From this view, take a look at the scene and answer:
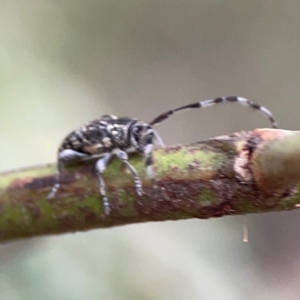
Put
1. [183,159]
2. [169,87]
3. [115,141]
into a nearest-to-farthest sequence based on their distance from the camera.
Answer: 1. [183,159]
2. [115,141]
3. [169,87]

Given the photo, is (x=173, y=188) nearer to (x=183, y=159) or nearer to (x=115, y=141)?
(x=183, y=159)

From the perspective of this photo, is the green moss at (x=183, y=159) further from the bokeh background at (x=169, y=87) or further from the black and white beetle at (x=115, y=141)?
the bokeh background at (x=169, y=87)

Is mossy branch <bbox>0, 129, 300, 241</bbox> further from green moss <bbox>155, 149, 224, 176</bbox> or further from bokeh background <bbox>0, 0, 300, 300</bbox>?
bokeh background <bbox>0, 0, 300, 300</bbox>

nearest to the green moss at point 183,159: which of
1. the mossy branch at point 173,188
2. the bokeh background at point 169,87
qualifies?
the mossy branch at point 173,188

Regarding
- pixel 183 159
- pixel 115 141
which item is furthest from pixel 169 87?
pixel 183 159

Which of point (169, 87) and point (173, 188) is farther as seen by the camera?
point (169, 87)

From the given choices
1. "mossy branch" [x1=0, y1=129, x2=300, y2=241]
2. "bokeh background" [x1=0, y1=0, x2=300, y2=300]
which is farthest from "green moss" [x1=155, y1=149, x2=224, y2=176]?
"bokeh background" [x1=0, y1=0, x2=300, y2=300]

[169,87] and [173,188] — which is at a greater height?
[173,188]

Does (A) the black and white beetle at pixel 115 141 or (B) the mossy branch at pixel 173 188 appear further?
(A) the black and white beetle at pixel 115 141
